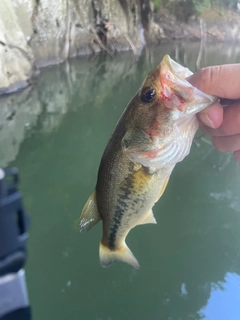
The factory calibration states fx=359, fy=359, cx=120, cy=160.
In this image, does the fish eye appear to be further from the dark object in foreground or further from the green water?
the green water

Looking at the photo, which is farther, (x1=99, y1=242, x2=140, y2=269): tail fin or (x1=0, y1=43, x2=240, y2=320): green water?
(x1=0, y1=43, x2=240, y2=320): green water

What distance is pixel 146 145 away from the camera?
1332mm

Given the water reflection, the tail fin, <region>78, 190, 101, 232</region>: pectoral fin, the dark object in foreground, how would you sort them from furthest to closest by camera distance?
1. the water reflection
2. the tail fin
3. <region>78, 190, 101, 232</region>: pectoral fin
4. the dark object in foreground

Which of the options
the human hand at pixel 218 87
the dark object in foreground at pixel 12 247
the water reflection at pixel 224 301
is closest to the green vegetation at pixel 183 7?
the water reflection at pixel 224 301

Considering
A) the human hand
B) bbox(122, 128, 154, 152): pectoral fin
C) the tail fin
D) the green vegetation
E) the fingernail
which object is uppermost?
the human hand

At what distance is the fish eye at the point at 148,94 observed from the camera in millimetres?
1257

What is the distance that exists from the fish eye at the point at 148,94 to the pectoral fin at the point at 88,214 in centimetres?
50

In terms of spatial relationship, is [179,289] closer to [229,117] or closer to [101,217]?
[101,217]

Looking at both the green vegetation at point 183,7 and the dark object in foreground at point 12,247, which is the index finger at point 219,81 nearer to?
the dark object in foreground at point 12,247

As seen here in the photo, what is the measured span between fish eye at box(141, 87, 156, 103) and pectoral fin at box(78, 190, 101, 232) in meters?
0.50

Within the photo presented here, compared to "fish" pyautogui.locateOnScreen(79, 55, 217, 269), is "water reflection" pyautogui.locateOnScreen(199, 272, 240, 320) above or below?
below

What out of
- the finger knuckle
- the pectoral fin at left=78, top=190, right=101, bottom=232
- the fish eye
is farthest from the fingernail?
the pectoral fin at left=78, top=190, right=101, bottom=232

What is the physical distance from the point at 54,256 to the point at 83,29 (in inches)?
396

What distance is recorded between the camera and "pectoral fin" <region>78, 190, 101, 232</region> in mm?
1570
